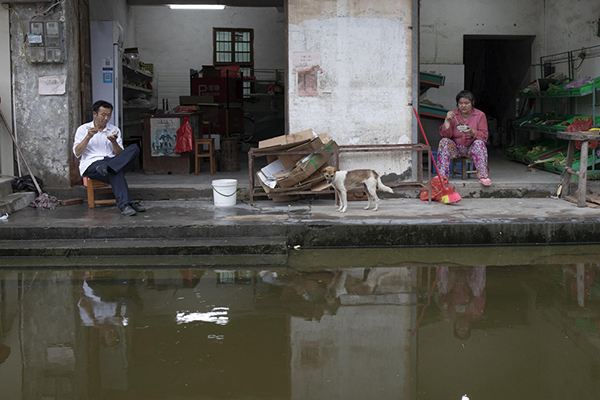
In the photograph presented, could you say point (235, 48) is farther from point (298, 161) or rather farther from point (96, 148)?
point (298, 161)

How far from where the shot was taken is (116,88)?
8.18 metres

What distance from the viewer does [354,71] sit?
23.1 feet

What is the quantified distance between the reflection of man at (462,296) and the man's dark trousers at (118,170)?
3543mm

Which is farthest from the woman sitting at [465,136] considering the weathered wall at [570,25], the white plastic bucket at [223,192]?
the weathered wall at [570,25]

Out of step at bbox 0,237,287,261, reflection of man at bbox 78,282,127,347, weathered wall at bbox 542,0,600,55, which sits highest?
weathered wall at bbox 542,0,600,55

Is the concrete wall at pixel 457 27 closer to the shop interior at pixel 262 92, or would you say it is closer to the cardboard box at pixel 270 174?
the shop interior at pixel 262 92

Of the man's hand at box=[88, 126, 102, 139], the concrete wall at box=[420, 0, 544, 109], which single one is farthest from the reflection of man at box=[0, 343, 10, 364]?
the concrete wall at box=[420, 0, 544, 109]

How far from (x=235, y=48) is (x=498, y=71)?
9058mm

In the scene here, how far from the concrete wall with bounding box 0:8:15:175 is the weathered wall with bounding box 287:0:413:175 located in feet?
11.3

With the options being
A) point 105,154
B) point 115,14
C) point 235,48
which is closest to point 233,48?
point 235,48

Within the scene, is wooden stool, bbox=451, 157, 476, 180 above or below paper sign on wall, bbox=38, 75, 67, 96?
below

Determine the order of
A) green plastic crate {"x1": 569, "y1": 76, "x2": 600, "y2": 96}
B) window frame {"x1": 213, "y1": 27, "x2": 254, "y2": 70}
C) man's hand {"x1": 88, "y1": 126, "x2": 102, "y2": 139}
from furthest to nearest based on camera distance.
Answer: window frame {"x1": 213, "y1": 27, "x2": 254, "y2": 70}, green plastic crate {"x1": 569, "y1": 76, "x2": 600, "y2": 96}, man's hand {"x1": 88, "y1": 126, "x2": 102, "y2": 139}

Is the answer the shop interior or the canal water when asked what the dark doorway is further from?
the canal water

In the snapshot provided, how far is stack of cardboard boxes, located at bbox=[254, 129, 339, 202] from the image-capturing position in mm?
6453
